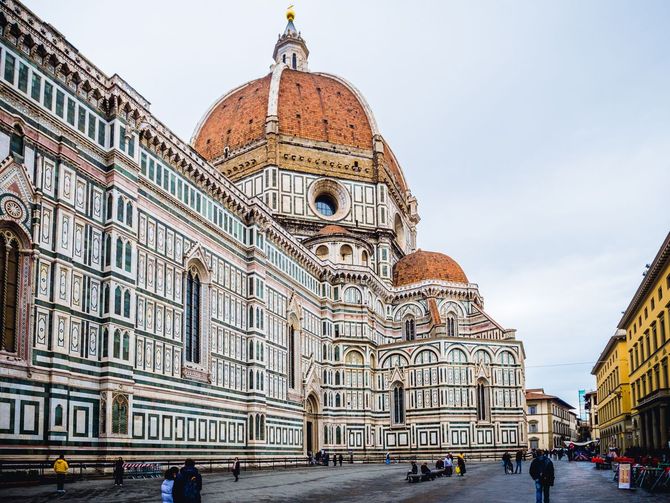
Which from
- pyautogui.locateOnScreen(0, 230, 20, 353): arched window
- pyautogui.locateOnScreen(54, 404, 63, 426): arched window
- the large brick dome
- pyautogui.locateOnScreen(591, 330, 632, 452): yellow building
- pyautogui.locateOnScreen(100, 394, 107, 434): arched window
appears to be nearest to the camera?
pyautogui.locateOnScreen(0, 230, 20, 353): arched window

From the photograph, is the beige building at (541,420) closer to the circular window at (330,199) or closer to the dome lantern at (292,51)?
the circular window at (330,199)

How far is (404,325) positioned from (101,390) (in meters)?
47.9

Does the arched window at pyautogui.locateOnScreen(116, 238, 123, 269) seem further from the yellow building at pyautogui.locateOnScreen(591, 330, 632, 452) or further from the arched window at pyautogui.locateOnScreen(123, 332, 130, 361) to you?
the yellow building at pyautogui.locateOnScreen(591, 330, 632, 452)

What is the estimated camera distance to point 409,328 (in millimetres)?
78625

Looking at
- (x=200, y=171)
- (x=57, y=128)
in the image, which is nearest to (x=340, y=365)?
(x=200, y=171)

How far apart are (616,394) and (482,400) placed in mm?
13772

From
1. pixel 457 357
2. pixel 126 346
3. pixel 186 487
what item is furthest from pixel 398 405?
pixel 186 487

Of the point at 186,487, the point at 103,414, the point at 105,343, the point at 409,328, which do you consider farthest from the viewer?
the point at 409,328

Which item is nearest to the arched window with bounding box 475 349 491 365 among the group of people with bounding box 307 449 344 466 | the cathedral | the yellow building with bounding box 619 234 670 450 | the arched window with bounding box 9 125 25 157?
the cathedral

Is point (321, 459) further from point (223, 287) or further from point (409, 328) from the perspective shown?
point (409, 328)

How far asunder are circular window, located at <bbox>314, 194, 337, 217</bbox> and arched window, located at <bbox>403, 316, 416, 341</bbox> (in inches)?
542

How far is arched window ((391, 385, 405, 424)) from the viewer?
238 feet

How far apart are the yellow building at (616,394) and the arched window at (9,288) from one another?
53785 mm

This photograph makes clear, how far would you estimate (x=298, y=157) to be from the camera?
78875 mm
